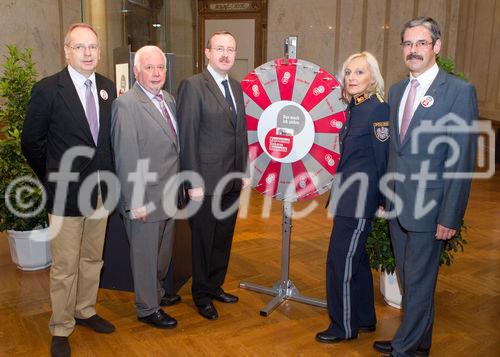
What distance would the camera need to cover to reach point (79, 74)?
8.29ft

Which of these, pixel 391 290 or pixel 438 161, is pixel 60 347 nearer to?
pixel 391 290

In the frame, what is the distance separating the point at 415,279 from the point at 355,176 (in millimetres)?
579

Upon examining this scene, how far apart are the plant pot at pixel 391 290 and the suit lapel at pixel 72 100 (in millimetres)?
2016

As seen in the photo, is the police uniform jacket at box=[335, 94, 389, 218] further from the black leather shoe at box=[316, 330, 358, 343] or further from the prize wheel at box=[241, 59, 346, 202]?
the black leather shoe at box=[316, 330, 358, 343]

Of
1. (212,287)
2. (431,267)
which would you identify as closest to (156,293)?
(212,287)

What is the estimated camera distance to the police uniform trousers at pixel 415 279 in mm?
2348

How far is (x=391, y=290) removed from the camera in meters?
3.23

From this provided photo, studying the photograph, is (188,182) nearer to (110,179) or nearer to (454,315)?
(110,179)

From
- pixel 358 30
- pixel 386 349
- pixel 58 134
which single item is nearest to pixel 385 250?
pixel 386 349

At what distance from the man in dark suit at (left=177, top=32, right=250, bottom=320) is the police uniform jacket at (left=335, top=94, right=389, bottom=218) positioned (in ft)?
2.25

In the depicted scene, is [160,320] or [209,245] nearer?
[160,320]

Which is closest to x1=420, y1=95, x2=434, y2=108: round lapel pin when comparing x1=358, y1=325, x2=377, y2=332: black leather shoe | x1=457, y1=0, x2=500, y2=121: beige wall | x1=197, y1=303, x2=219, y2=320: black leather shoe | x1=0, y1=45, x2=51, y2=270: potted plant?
x1=358, y1=325, x2=377, y2=332: black leather shoe

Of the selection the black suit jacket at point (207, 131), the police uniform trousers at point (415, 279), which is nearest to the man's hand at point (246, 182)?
the black suit jacket at point (207, 131)

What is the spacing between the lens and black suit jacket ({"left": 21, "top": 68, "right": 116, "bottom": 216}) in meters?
2.43
